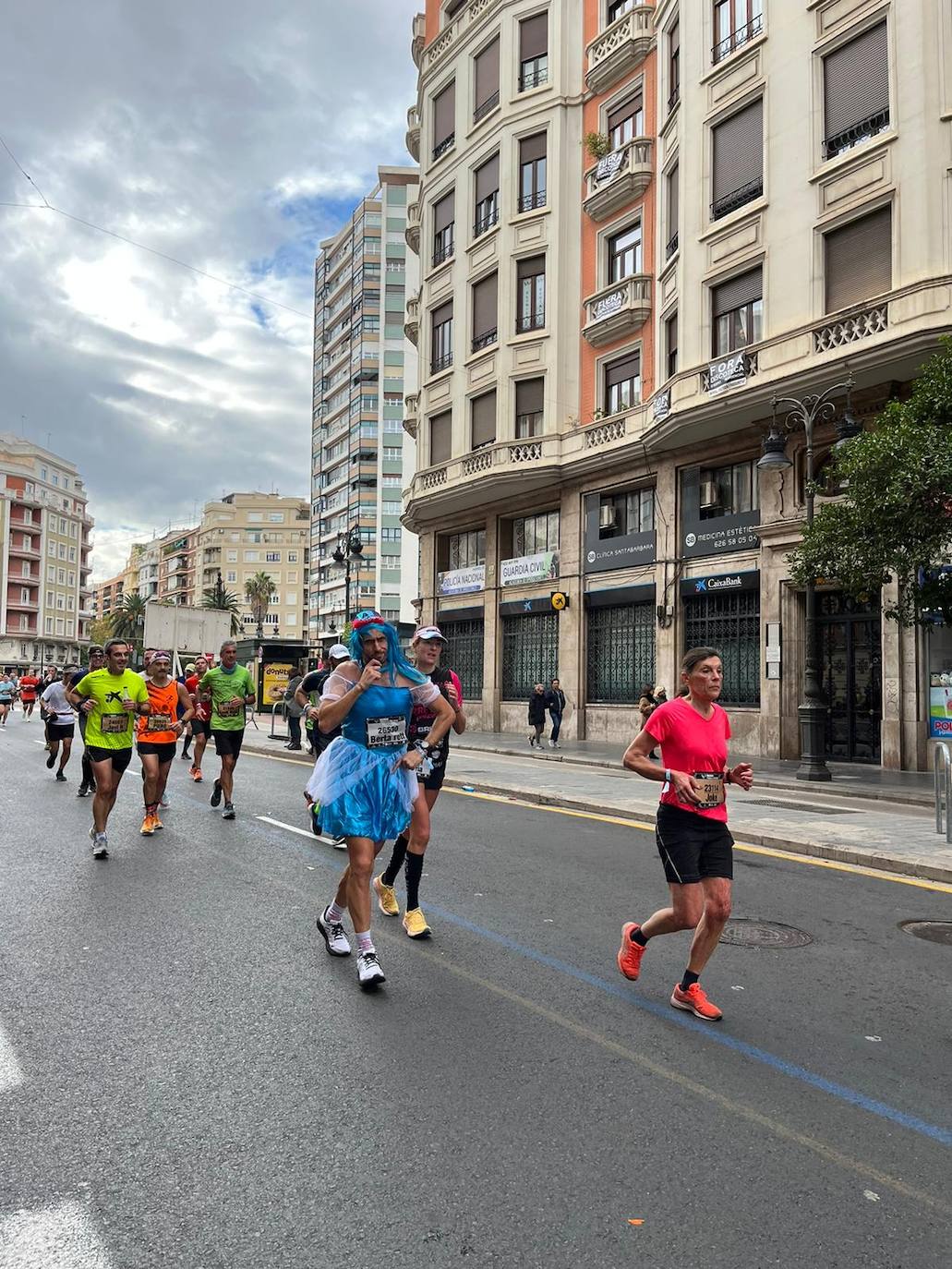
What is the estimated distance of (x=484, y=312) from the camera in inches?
1172

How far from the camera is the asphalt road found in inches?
104

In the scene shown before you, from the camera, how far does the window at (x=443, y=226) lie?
104 ft

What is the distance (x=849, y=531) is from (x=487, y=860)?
28.2 feet

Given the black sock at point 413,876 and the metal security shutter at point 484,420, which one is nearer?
the black sock at point 413,876

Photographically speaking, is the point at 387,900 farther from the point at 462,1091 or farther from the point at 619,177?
the point at 619,177

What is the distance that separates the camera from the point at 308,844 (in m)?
8.82

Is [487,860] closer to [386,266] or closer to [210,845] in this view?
[210,845]

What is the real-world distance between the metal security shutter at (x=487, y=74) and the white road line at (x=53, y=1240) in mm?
32972

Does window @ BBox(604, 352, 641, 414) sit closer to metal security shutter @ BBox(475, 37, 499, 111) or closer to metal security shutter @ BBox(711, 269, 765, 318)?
metal security shutter @ BBox(711, 269, 765, 318)

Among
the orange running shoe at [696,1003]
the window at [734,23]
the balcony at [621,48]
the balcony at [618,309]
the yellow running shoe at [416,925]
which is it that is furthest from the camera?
Answer: the balcony at [621,48]

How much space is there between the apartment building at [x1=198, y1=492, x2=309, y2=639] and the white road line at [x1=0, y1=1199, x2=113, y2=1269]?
11664cm

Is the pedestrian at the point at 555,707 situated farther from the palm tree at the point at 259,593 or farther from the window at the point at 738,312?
the palm tree at the point at 259,593

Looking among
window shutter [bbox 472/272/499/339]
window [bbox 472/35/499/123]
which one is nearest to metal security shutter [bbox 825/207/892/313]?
window shutter [bbox 472/272/499/339]

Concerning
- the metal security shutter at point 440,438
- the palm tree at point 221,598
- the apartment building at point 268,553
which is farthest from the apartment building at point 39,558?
the metal security shutter at point 440,438
